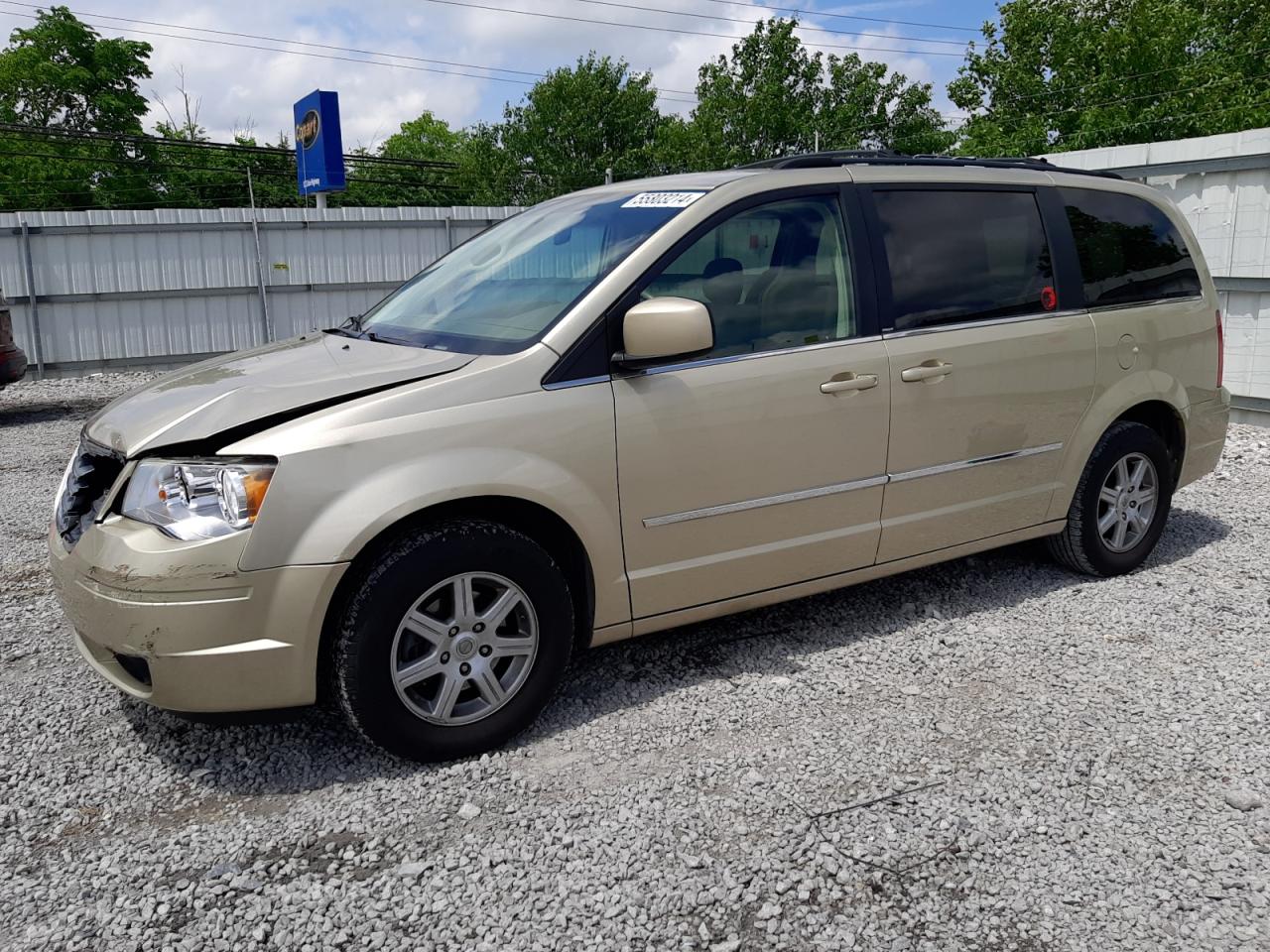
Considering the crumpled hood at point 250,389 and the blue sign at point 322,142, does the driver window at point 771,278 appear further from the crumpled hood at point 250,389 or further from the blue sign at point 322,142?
the blue sign at point 322,142

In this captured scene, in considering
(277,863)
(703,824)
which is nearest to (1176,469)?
(703,824)

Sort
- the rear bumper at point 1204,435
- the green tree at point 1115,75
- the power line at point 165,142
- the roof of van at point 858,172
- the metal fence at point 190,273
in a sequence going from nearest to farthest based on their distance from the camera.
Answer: the roof of van at point 858,172 < the rear bumper at point 1204,435 < the metal fence at point 190,273 < the power line at point 165,142 < the green tree at point 1115,75

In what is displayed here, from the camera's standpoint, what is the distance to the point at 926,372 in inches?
161

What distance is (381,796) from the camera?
3.13 m

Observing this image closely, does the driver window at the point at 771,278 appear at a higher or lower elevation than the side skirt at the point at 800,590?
higher

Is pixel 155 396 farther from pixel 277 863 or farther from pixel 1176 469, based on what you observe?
pixel 1176 469

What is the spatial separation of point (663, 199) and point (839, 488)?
1258 mm

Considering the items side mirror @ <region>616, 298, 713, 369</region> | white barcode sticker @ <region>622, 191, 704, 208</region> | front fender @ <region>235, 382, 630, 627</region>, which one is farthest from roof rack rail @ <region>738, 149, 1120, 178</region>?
Answer: front fender @ <region>235, 382, 630, 627</region>

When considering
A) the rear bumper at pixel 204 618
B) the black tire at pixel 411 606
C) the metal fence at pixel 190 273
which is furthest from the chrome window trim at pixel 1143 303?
the metal fence at pixel 190 273

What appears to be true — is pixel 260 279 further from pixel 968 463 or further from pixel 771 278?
pixel 968 463

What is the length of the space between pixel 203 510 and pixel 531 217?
2.08 metres

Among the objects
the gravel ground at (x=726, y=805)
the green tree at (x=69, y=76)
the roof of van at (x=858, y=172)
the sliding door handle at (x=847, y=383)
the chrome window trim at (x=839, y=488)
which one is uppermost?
the green tree at (x=69, y=76)

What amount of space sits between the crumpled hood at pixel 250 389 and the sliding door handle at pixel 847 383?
4.36 ft

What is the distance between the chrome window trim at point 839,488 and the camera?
360cm
